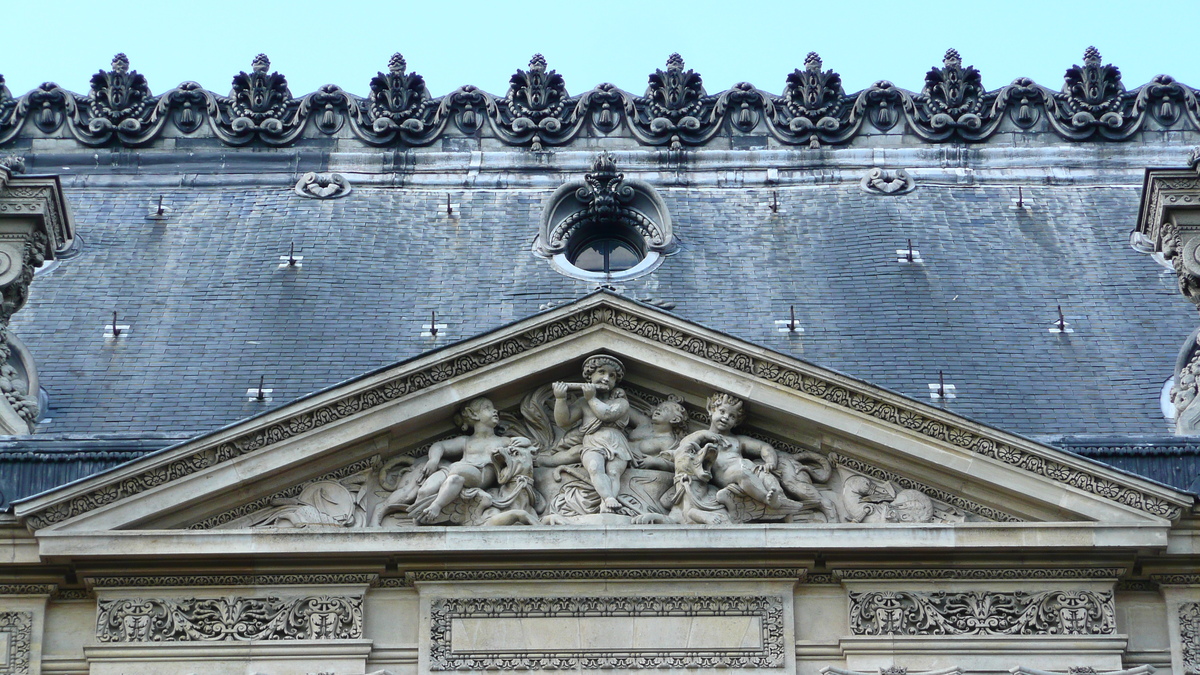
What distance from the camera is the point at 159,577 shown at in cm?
2212

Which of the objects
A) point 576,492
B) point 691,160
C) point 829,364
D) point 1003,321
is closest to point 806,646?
point 576,492

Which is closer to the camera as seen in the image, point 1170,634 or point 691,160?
point 1170,634

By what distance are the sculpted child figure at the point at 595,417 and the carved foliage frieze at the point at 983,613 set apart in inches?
103

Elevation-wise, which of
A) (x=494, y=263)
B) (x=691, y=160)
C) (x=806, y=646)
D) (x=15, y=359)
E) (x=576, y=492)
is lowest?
(x=806, y=646)

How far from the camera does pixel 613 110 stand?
31531 mm

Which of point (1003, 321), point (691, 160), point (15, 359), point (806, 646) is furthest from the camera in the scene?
point (691, 160)

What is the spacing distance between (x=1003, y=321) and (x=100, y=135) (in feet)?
39.1

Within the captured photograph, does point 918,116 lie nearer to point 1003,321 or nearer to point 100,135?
point 1003,321

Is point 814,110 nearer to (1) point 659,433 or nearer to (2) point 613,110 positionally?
(2) point 613,110

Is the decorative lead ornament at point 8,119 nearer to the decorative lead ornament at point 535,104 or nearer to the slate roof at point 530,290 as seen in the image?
the slate roof at point 530,290

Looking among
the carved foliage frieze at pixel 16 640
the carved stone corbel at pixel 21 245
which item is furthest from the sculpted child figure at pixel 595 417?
the carved stone corbel at pixel 21 245

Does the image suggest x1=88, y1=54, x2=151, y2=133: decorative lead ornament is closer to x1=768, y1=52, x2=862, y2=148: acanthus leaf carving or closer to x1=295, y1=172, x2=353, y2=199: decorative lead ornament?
x1=295, y1=172, x2=353, y2=199: decorative lead ornament

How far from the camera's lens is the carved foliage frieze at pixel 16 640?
21766 mm

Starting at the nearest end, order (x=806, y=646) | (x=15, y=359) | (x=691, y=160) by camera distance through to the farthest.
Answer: (x=806, y=646) < (x=15, y=359) < (x=691, y=160)
